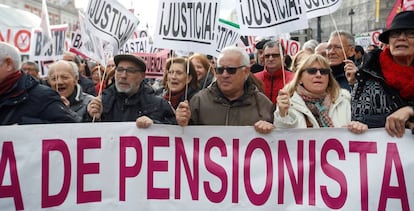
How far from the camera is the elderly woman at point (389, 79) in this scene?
3.41 m

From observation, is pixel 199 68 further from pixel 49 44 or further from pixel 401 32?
pixel 49 44

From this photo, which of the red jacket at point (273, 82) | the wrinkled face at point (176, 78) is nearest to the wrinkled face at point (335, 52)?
the red jacket at point (273, 82)

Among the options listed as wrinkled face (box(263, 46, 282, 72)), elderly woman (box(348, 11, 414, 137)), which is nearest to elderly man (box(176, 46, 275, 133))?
elderly woman (box(348, 11, 414, 137))

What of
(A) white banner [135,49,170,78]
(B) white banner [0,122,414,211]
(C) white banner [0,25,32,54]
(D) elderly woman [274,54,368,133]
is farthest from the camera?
(C) white banner [0,25,32,54]

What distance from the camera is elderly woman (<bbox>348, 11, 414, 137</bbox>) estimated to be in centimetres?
341

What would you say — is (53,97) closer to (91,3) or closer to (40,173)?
(40,173)

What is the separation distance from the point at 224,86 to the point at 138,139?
0.76 meters

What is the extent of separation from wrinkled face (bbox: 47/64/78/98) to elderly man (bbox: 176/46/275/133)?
1.73 m

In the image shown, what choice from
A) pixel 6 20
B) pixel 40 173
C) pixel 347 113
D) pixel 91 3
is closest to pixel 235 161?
pixel 347 113

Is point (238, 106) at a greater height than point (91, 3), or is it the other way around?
point (91, 3)

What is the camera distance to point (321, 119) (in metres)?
3.64

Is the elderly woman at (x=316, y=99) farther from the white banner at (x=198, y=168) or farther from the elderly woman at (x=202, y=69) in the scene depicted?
the elderly woman at (x=202, y=69)

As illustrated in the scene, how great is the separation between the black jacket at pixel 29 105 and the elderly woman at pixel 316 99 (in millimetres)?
1524

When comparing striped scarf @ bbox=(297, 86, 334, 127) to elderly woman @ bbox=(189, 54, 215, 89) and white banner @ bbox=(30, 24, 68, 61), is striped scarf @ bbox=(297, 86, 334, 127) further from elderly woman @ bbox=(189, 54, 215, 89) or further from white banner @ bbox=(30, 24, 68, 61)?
white banner @ bbox=(30, 24, 68, 61)
